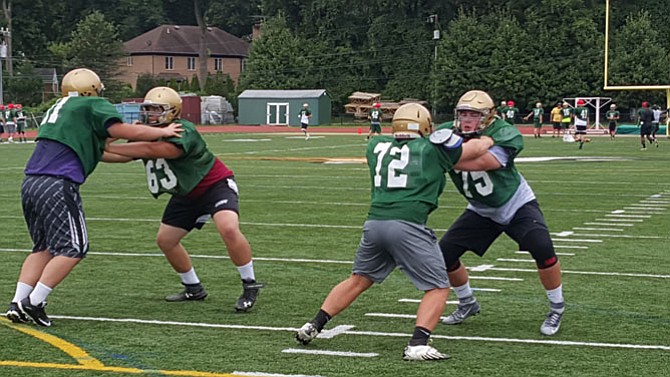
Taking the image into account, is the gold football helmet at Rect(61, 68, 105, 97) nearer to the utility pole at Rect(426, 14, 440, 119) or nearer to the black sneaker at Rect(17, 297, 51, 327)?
the black sneaker at Rect(17, 297, 51, 327)

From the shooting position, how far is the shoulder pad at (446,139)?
20.5 feet

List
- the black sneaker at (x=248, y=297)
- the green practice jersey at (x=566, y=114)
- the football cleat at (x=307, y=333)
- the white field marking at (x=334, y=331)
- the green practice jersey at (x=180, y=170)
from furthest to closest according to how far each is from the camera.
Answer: the green practice jersey at (x=566, y=114) → the black sneaker at (x=248, y=297) → the green practice jersey at (x=180, y=170) → the white field marking at (x=334, y=331) → the football cleat at (x=307, y=333)

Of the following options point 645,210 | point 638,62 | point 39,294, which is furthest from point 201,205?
point 638,62

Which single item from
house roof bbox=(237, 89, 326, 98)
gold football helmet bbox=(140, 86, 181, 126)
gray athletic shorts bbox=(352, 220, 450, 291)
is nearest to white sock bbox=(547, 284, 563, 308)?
gray athletic shorts bbox=(352, 220, 450, 291)

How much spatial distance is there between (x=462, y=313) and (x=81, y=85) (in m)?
2.92

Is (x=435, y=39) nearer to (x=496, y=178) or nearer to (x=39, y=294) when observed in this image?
(x=496, y=178)

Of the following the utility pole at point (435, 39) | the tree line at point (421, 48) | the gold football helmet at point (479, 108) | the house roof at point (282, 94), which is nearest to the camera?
the gold football helmet at point (479, 108)

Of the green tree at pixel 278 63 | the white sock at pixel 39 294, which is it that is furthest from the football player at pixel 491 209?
the green tree at pixel 278 63

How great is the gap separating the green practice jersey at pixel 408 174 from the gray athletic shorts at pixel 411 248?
0.05 meters

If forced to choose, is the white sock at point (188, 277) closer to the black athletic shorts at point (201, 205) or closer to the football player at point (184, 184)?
the football player at point (184, 184)

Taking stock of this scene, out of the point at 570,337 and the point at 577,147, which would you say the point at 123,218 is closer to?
the point at 570,337

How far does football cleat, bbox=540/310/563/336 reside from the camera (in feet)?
23.0

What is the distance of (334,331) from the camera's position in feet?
23.3

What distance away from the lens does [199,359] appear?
20.6ft
